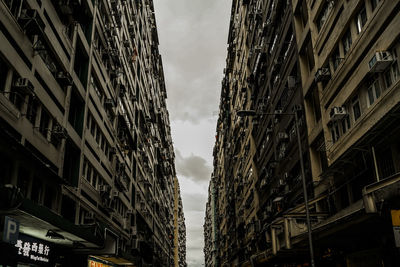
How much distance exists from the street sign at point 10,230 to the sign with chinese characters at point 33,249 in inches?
112

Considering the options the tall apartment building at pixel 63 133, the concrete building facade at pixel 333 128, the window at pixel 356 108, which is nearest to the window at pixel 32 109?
the tall apartment building at pixel 63 133

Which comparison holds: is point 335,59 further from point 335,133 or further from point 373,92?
point 373,92

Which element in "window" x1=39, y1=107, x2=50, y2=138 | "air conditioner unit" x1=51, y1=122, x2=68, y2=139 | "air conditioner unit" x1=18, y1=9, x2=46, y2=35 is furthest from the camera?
"air conditioner unit" x1=51, y1=122, x2=68, y2=139

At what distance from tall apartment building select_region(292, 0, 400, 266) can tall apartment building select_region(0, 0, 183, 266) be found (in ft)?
34.2

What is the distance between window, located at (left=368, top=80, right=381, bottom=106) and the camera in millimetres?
16031

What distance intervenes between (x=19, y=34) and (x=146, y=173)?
4110 centimetres

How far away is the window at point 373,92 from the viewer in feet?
52.6

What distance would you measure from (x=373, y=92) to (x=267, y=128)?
69.7 feet

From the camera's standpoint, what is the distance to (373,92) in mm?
16469

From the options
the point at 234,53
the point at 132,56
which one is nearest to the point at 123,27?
the point at 132,56

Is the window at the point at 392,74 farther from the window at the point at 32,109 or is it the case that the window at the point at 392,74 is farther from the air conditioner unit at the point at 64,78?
the air conditioner unit at the point at 64,78

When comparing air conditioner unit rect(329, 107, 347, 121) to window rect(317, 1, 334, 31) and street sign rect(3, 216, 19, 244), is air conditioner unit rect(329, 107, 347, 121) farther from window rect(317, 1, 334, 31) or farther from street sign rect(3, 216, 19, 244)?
street sign rect(3, 216, 19, 244)

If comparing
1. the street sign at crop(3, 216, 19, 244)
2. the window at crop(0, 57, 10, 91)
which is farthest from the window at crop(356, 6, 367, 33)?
the street sign at crop(3, 216, 19, 244)

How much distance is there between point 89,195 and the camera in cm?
2567
